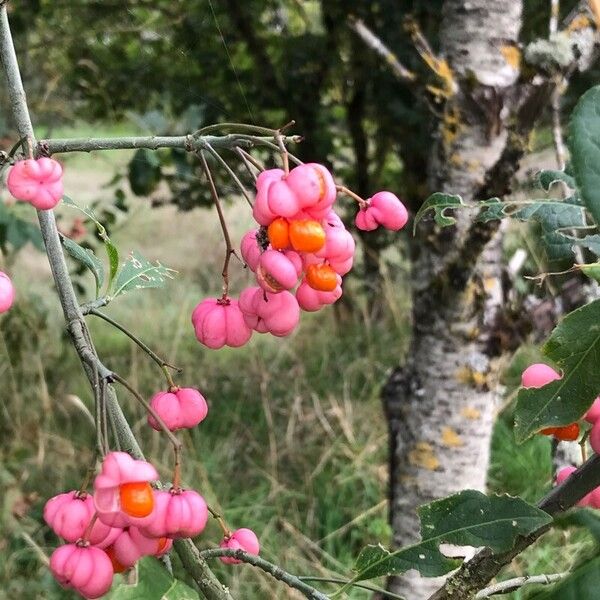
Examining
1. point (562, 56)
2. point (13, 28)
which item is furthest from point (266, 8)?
point (562, 56)

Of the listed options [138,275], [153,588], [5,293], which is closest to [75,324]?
[5,293]

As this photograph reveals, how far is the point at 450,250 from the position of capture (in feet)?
5.18

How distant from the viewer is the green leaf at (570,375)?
461 mm

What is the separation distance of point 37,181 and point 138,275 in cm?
30

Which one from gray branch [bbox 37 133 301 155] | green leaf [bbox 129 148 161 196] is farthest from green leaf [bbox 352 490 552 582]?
green leaf [bbox 129 148 161 196]

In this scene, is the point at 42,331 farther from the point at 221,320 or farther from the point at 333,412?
the point at 221,320

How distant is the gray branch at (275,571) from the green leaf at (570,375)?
17cm

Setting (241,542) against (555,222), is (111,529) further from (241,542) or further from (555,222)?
(555,222)

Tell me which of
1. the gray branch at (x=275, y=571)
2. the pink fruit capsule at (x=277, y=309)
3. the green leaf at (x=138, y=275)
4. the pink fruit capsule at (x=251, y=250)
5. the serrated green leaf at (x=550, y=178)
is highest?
the pink fruit capsule at (x=251, y=250)

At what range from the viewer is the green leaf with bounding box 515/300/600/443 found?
1.51 feet

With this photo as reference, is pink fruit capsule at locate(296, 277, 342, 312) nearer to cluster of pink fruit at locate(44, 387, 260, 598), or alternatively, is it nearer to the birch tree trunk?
cluster of pink fruit at locate(44, 387, 260, 598)

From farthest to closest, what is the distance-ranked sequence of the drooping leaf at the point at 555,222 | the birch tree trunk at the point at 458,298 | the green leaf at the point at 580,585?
the birch tree trunk at the point at 458,298, the drooping leaf at the point at 555,222, the green leaf at the point at 580,585

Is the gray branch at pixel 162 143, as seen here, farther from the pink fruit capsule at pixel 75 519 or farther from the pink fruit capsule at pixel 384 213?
the pink fruit capsule at pixel 75 519

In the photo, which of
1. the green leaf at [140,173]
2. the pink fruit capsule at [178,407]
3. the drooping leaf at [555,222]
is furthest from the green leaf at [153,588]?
the green leaf at [140,173]
